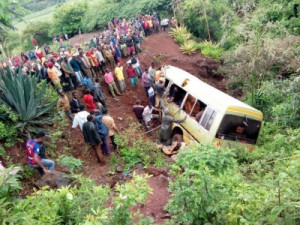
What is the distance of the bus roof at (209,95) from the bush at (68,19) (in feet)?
78.3

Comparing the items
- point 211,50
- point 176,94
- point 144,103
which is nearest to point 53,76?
point 144,103

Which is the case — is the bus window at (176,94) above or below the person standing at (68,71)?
below

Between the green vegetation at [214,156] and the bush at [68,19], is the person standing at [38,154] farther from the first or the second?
the bush at [68,19]

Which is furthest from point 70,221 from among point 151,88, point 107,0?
point 107,0

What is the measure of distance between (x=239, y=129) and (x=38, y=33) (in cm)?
3211

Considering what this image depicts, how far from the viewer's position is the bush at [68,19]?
32969 mm

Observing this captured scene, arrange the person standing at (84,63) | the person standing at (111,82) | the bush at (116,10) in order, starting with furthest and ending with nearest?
1. the bush at (116,10)
2. the person standing at (84,63)
3. the person standing at (111,82)

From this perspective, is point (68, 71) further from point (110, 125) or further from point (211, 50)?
point (211, 50)

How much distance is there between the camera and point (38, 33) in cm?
3562

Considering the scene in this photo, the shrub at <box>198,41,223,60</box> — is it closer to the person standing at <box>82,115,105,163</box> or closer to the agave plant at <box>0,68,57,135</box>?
the agave plant at <box>0,68,57,135</box>

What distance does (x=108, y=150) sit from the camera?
8.59 meters

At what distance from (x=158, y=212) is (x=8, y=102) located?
492 cm

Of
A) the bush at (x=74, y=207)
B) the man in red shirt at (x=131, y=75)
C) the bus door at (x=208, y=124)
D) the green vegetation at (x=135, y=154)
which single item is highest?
the bush at (x=74, y=207)

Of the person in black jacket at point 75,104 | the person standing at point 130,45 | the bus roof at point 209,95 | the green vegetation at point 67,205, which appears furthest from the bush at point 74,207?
the person standing at point 130,45
